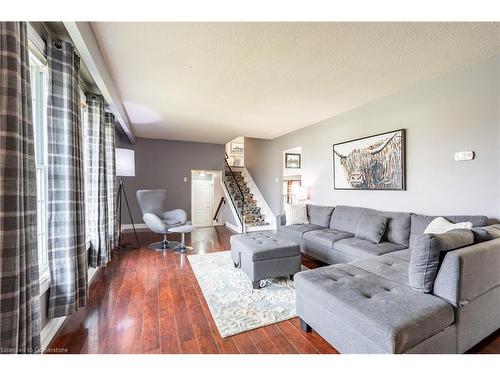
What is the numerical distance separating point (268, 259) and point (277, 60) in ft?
7.30

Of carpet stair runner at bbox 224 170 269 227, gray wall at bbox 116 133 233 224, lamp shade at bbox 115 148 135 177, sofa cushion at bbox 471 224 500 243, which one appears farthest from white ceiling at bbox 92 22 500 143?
carpet stair runner at bbox 224 170 269 227

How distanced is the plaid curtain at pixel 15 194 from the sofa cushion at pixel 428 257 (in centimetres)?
233

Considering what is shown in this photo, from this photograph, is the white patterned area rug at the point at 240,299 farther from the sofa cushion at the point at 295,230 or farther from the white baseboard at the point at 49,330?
the white baseboard at the point at 49,330

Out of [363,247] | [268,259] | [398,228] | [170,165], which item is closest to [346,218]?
[398,228]

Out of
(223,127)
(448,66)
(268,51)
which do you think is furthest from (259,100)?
(448,66)

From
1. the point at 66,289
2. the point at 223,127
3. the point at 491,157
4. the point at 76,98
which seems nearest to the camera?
the point at 66,289

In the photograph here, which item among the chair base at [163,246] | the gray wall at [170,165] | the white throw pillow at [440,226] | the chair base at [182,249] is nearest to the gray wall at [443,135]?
the white throw pillow at [440,226]

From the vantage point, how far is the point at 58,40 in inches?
73.3

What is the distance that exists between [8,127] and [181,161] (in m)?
5.74

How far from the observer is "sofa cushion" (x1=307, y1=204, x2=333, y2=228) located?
4027 millimetres

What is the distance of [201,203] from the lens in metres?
7.13

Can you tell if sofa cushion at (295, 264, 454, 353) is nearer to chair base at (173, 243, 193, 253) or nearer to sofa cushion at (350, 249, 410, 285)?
sofa cushion at (350, 249, 410, 285)

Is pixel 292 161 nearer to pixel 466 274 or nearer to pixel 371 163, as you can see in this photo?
pixel 371 163
